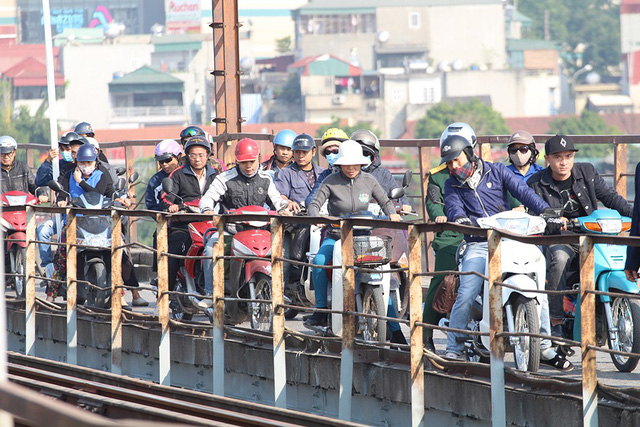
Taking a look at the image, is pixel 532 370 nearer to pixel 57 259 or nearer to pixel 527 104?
pixel 57 259

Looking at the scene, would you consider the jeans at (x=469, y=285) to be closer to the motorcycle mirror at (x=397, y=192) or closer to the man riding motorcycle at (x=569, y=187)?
the man riding motorcycle at (x=569, y=187)

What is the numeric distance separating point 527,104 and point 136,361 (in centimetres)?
11751

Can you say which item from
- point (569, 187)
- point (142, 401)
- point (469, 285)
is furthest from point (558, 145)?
point (142, 401)

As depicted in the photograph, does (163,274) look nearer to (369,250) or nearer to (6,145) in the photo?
(369,250)

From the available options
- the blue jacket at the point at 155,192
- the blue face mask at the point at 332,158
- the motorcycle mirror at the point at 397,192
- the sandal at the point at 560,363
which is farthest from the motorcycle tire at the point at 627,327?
the blue jacket at the point at 155,192

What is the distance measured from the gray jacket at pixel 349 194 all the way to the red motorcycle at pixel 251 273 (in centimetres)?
64

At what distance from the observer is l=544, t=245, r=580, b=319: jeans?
8109 mm

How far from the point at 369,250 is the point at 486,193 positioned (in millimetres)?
902

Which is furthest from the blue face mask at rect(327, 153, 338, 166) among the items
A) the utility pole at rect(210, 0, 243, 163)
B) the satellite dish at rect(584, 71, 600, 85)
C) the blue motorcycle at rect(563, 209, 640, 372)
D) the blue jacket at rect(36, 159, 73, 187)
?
the satellite dish at rect(584, 71, 600, 85)

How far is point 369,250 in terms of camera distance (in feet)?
27.5

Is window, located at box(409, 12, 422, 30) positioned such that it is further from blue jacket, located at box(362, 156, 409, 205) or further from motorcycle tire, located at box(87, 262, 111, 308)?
blue jacket, located at box(362, 156, 409, 205)

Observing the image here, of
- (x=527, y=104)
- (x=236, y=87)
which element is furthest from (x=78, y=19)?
(x=236, y=87)

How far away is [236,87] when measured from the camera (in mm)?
15438

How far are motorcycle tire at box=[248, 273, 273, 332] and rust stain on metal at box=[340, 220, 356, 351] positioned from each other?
1.41m
